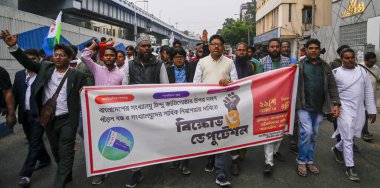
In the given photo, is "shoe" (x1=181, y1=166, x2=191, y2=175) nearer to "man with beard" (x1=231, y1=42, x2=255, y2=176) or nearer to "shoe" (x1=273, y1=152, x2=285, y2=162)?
"man with beard" (x1=231, y1=42, x2=255, y2=176)

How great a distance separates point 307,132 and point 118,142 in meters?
2.43

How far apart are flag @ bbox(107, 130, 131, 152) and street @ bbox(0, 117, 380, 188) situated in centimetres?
55

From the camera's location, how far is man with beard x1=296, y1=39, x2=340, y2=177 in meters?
4.25

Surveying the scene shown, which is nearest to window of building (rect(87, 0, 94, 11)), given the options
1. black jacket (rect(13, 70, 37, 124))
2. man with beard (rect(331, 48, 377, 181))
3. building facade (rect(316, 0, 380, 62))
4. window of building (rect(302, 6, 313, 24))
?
building facade (rect(316, 0, 380, 62))

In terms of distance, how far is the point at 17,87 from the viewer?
4.74 meters

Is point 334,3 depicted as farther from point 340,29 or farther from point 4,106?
point 4,106

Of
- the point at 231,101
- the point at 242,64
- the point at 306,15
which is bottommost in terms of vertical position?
the point at 231,101

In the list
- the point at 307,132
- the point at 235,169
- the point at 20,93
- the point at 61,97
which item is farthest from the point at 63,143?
the point at 307,132

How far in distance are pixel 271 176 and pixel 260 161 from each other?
602 mm

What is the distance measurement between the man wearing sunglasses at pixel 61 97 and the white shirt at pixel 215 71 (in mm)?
1502

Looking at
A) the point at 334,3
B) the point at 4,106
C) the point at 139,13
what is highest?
the point at 139,13

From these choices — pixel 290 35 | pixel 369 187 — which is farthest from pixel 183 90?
pixel 290 35

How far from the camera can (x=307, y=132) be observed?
166 inches

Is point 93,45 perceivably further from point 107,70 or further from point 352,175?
point 352,175
